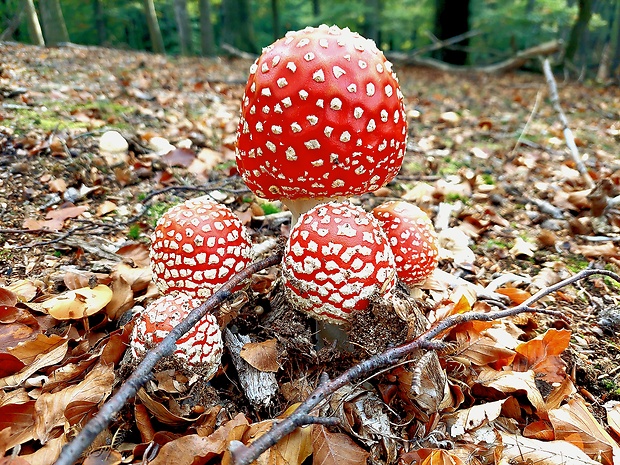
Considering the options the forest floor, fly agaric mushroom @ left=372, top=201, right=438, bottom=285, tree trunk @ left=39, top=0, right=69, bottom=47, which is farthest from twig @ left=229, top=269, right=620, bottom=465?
tree trunk @ left=39, top=0, right=69, bottom=47

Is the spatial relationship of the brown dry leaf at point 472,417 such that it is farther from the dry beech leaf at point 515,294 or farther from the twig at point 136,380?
the twig at point 136,380

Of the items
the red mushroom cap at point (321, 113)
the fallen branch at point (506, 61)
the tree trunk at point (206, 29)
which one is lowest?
the fallen branch at point (506, 61)

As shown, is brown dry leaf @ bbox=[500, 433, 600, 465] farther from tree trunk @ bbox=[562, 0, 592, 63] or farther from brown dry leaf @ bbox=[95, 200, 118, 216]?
tree trunk @ bbox=[562, 0, 592, 63]

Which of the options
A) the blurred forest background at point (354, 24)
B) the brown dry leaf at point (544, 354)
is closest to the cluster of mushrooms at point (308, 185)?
the brown dry leaf at point (544, 354)

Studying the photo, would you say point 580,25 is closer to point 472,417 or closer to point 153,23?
point 153,23

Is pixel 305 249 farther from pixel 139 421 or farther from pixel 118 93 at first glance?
pixel 118 93

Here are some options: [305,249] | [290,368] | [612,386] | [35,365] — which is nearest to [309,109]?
[305,249]
